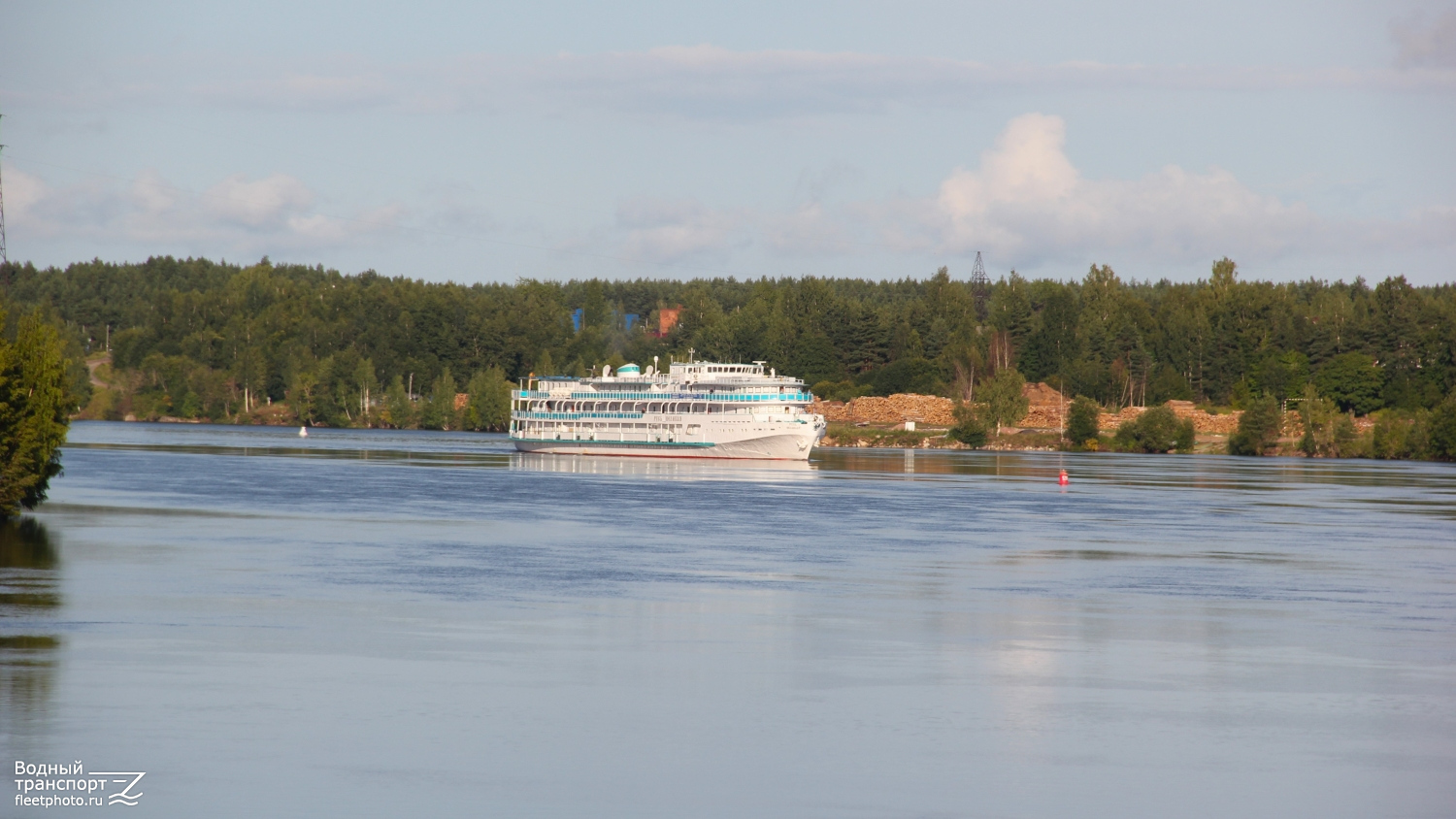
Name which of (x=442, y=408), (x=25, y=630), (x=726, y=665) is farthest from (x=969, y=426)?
(x=25, y=630)

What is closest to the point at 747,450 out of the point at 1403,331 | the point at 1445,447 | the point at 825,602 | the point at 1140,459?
the point at 1140,459

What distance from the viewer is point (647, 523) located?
175 ft

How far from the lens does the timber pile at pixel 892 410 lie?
6457 inches

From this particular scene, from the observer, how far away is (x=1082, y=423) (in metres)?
147

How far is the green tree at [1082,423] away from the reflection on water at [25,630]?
11707 centimetres

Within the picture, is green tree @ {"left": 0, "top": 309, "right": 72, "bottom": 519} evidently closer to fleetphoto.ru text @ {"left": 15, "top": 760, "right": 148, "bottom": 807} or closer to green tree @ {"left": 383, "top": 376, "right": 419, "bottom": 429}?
fleetphoto.ru text @ {"left": 15, "top": 760, "right": 148, "bottom": 807}

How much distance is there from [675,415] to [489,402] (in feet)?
234

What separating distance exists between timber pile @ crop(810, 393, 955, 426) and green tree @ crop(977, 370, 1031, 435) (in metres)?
7.12

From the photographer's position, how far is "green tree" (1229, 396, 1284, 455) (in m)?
135

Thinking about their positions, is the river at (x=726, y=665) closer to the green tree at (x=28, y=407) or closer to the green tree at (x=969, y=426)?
the green tree at (x=28, y=407)

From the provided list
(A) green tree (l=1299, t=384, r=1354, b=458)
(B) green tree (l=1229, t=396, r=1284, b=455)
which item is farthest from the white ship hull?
(A) green tree (l=1299, t=384, r=1354, b=458)

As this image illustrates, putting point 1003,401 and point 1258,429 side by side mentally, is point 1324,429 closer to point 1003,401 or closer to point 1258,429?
point 1258,429

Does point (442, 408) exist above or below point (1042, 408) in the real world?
below

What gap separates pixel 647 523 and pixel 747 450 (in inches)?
2393
